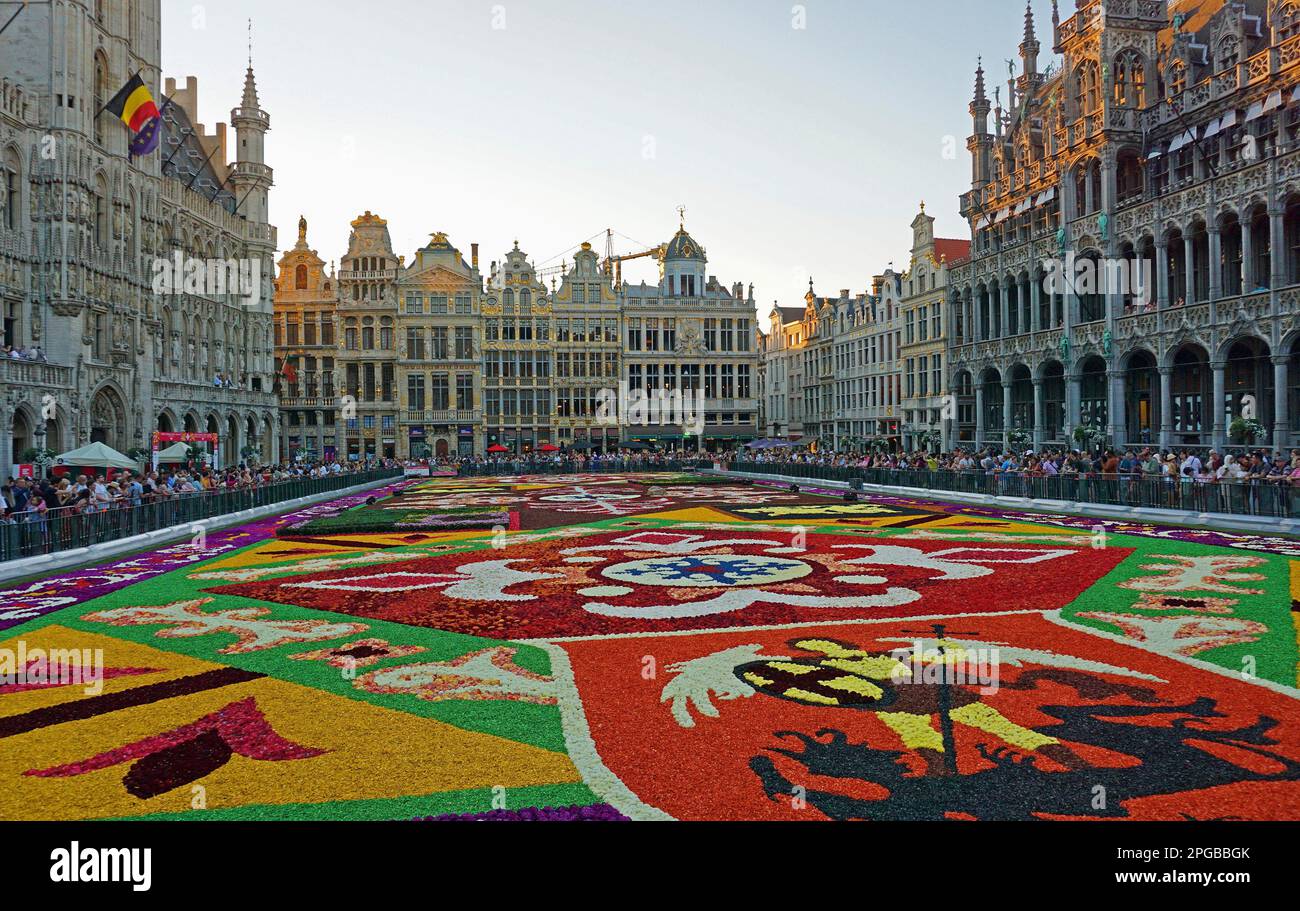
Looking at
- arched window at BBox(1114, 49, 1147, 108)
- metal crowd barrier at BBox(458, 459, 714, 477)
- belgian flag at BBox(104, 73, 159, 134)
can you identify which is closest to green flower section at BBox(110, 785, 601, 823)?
belgian flag at BBox(104, 73, 159, 134)

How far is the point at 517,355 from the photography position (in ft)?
251

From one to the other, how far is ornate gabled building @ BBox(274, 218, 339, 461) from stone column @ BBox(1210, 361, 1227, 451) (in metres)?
60.4

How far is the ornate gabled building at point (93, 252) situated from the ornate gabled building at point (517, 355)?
2398 cm

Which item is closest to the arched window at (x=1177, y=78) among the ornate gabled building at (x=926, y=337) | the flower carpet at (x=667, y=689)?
the ornate gabled building at (x=926, y=337)

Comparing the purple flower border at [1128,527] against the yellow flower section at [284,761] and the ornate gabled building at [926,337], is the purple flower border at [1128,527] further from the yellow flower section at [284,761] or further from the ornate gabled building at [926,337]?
the ornate gabled building at [926,337]

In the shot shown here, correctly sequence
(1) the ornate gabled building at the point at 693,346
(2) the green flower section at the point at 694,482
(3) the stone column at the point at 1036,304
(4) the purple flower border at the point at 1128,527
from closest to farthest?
(4) the purple flower border at the point at 1128,527 → (2) the green flower section at the point at 694,482 → (3) the stone column at the point at 1036,304 → (1) the ornate gabled building at the point at 693,346

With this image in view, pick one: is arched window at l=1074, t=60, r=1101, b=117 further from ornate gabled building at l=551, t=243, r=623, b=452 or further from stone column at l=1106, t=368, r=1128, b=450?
ornate gabled building at l=551, t=243, r=623, b=452

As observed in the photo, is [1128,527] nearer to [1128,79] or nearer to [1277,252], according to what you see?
[1277,252]

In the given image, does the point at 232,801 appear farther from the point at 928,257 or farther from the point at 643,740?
the point at 928,257

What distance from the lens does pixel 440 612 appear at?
10805mm

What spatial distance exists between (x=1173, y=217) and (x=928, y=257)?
73.0 feet

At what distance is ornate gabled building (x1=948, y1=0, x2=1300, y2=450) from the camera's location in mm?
30922

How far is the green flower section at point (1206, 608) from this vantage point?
8109mm

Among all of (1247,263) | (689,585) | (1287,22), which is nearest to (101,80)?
(689,585)
